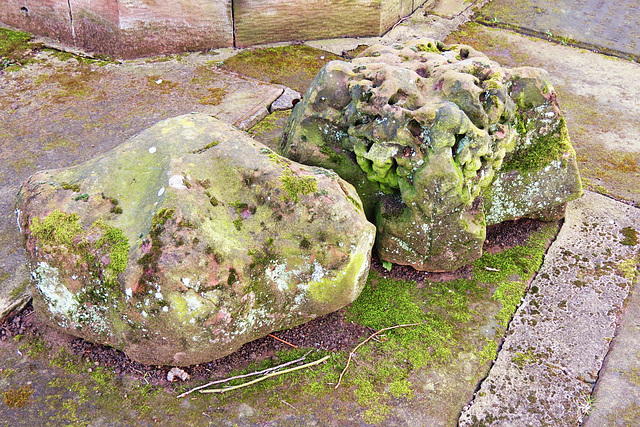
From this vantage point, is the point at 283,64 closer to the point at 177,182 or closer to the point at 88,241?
the point at 177,182

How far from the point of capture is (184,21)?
543cm

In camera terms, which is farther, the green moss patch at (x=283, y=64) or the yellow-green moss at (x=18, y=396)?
the green moss patch at (x=283, y=64)

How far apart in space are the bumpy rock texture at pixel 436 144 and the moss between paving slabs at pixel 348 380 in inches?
13.0

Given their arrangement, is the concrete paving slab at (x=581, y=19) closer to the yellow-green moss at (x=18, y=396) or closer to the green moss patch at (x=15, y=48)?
the green moss patch at (x=15, y=48)

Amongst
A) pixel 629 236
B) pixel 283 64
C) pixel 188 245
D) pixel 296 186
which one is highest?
pixel 296 186

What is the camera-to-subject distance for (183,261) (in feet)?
7.72

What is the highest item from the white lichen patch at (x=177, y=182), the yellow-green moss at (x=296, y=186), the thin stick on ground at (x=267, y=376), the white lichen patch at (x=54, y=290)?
the white lichen patch at (x=177, y=182)

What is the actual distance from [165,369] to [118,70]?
3578 millimetres

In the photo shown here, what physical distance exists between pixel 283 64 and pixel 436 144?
3.10 meters

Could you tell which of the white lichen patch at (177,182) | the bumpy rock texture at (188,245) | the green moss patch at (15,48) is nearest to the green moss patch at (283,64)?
the green moss patch at (15,48)

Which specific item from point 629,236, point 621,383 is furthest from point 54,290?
point 629,236

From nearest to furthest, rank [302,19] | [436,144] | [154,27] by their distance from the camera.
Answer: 1. [436,144]
2. [154,27]
3. [302,19]

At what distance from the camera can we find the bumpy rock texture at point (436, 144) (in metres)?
2.80

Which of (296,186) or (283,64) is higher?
(296,186)
